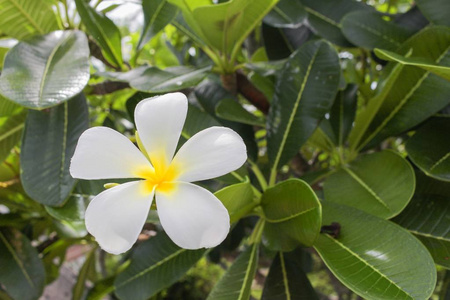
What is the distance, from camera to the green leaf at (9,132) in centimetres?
81

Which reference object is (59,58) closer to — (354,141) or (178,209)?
(178,209)

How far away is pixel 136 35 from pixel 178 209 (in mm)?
1279

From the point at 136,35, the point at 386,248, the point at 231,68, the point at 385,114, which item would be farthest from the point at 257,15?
the point at 136,35

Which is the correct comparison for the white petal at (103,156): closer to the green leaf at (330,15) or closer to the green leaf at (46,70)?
the green leaf at (46,70)

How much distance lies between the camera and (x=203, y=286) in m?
2.60

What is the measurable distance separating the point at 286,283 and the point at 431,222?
255 millimetres

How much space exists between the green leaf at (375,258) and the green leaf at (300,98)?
15 centimetres

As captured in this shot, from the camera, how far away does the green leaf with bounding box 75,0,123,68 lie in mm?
715

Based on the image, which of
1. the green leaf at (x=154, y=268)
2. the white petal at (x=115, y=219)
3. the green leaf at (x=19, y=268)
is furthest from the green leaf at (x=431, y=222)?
the green leaf at (x=19, y=268)

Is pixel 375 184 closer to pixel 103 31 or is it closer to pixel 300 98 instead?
pixel 300 98

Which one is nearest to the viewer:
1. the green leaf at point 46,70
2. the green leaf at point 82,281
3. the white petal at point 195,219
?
the white petal at point 195,219

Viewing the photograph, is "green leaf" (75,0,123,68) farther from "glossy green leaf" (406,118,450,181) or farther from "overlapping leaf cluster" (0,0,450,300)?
"glossy green leaf" (406,118,450,181)

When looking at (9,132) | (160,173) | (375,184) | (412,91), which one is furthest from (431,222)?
(9,132)

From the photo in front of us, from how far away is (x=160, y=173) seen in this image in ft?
1.35
